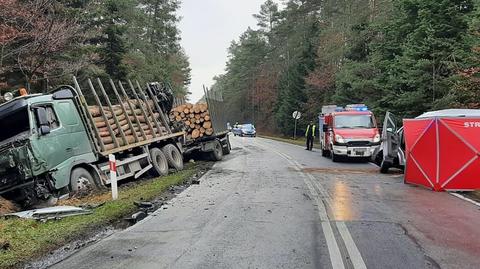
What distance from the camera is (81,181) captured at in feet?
38.6

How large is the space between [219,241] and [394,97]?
1866cm

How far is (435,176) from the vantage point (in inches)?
464

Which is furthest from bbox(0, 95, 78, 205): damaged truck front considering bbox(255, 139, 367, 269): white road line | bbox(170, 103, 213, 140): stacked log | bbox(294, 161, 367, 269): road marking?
bbox(170, 103, 213, 140): stacked log

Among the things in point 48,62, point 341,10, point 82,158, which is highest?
point 341,10

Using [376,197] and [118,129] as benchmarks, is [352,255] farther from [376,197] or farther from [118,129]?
[118,129]

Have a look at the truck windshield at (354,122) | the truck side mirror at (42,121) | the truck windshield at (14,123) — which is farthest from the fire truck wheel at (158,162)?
the truck windshield at (354,122)

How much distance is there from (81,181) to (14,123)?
2.05 meters

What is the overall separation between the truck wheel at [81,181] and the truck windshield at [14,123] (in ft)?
5.21

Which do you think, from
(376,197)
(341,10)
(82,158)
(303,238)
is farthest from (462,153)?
(341,10)

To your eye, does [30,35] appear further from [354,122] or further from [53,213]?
[354,122]

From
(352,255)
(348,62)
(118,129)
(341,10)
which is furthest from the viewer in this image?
(341,10)

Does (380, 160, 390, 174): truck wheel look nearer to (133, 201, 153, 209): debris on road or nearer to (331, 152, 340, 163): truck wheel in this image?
(331, 152, 340, 163): truck wheel

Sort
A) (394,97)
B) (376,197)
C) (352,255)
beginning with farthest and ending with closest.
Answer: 1. (394,97)
2. (376,197)
3. (352,255)

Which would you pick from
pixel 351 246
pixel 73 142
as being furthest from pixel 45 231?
pixel 73 142
